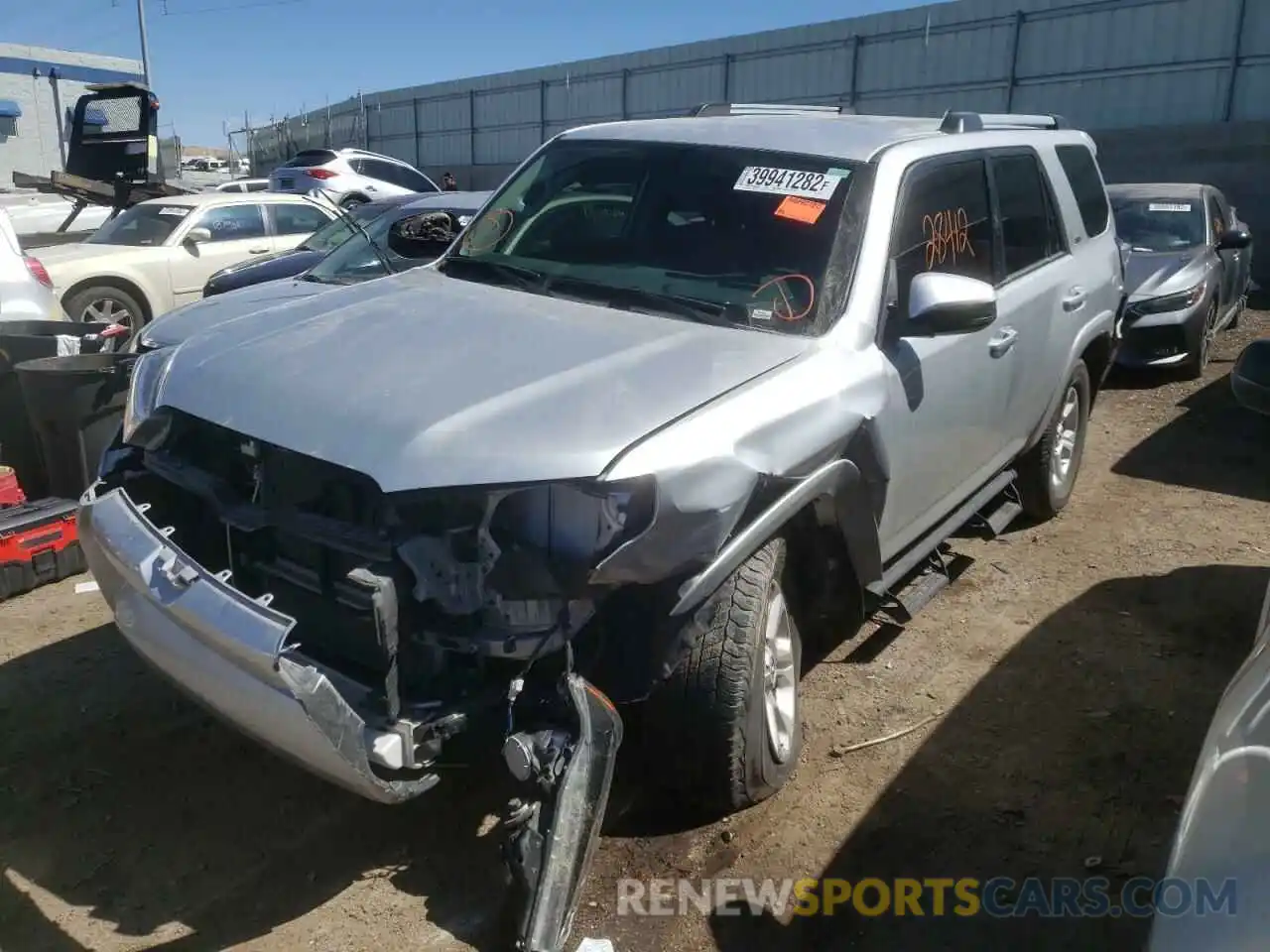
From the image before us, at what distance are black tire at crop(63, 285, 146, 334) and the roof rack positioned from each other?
7.97 metres

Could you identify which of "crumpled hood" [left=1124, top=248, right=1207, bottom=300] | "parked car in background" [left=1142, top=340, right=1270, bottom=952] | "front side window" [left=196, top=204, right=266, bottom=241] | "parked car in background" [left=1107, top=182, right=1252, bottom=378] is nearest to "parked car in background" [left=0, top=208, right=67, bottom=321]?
"front side window" [left=196, top=204, right=266, bottom=241]

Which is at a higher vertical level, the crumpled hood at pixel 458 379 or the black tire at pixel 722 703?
the crumpled hood at pixel 458 379

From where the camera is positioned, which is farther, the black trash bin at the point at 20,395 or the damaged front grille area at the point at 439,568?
the black trash bin at the point at 20,395

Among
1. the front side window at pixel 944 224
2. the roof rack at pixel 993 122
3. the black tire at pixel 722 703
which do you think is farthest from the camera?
the roof rack at pixel 993 122

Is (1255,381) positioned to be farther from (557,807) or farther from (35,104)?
(35,104)

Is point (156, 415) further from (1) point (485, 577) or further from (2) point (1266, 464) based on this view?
(2) point (1266, 464)

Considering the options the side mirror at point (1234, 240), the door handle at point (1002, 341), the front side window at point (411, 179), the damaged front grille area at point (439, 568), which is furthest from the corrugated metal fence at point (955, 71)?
the damaged front grille area at point (439, 568)

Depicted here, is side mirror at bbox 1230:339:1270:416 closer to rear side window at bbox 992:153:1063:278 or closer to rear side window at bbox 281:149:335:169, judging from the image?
rear side window at bbox 992:153:1063:278

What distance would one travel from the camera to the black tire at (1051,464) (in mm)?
5293

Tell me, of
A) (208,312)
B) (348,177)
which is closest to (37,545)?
(208,312)

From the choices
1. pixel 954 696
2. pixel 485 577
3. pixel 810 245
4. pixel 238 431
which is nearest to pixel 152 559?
pixel 238 431

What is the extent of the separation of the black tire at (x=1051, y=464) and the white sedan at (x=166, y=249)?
811 centimetres

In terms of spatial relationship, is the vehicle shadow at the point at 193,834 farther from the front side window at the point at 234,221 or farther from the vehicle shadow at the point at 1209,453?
the front side window at the point at 234,221

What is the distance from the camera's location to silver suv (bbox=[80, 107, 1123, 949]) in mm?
2402
